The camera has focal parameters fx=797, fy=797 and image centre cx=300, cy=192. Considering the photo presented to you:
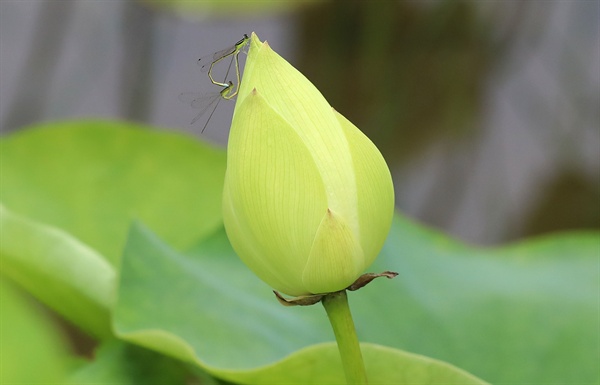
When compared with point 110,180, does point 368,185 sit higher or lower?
higher

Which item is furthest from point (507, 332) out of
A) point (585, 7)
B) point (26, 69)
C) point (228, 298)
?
point (585, 7)

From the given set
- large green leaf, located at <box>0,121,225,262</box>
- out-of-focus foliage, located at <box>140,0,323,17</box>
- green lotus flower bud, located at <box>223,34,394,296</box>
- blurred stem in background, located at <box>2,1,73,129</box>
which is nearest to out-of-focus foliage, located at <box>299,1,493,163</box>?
out-of-focus foliage, located at <box>140,0,323,17</box>

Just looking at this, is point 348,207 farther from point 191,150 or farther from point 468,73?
point 468,73

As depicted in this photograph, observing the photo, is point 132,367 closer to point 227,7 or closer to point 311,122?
point 311,122

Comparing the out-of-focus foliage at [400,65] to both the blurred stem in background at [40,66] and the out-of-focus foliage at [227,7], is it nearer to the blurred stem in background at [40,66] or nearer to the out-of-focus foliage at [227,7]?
the out-of-focus foliage at [227,7]

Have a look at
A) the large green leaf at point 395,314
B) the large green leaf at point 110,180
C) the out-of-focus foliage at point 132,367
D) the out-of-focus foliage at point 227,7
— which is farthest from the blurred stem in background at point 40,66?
the out-of-focus foliage at point 132,367

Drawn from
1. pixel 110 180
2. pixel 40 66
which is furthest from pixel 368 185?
pixel 40 66
